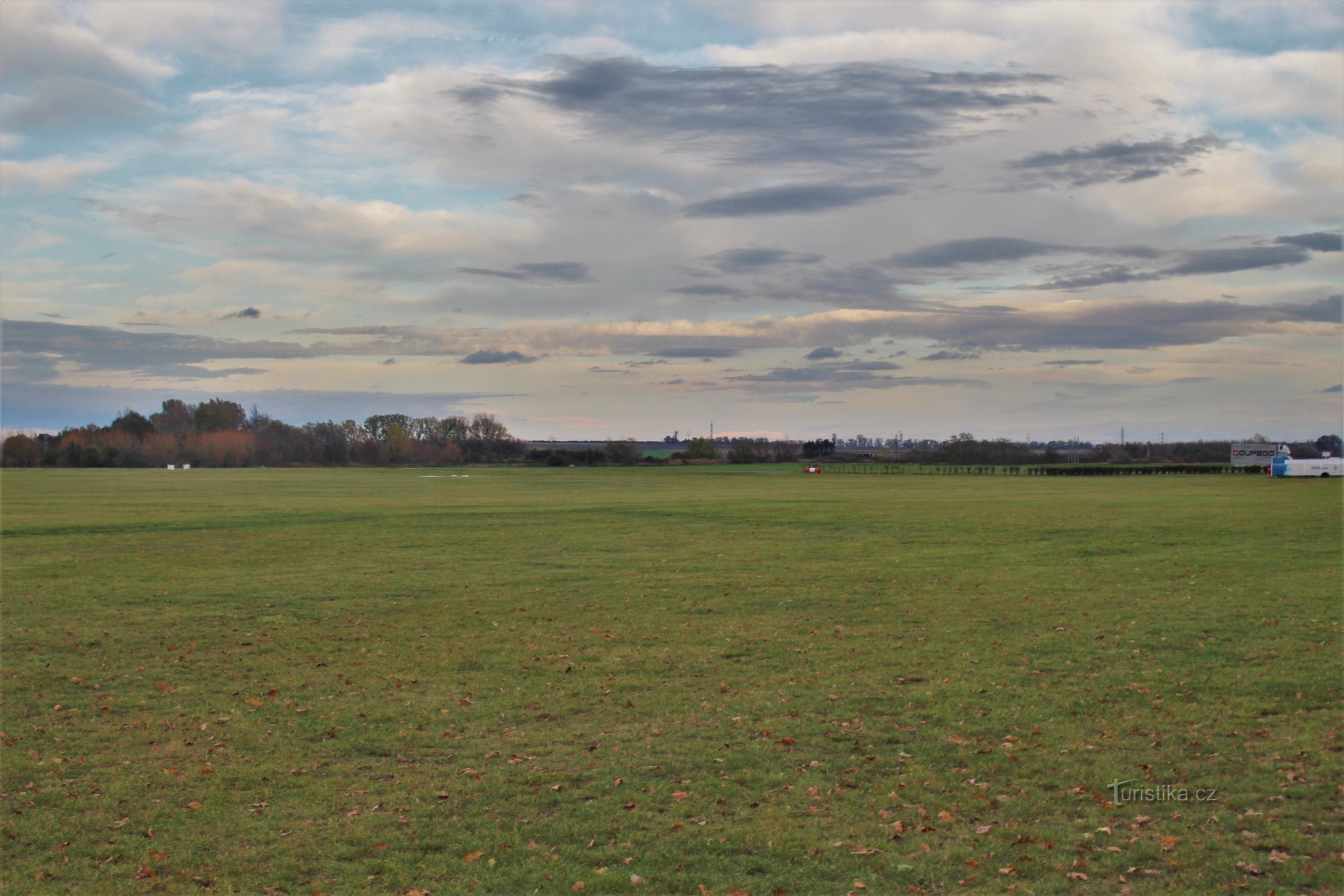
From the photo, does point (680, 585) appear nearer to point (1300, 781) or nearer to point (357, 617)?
point (357, 617)

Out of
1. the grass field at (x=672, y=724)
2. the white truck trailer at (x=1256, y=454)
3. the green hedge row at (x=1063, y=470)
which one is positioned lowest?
the grass field at (x=672, y=724)

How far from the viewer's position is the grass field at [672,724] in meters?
7.98

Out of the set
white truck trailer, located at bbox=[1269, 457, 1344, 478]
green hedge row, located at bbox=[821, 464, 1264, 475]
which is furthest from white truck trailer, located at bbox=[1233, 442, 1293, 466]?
white truck trailer, located at bbox=[1269, 457, 1344, 478]

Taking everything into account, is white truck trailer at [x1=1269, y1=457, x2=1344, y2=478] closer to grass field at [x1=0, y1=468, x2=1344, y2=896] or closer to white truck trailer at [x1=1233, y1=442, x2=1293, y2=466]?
white truck trailer at [x1=1233, y1=442, x2=1293, y2=466]

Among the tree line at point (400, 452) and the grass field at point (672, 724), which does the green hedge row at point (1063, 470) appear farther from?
the grass field at point (672, 724)

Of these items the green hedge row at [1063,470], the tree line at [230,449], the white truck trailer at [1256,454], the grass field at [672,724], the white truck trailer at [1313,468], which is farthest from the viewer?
the tree line at [230,449]

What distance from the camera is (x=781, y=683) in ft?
44.2

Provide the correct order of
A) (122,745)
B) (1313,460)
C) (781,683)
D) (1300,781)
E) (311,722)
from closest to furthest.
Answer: (1300,781) < (122,745) < (311,722) < (781,683) < (1313,460)

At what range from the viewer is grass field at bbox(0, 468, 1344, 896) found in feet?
26.2

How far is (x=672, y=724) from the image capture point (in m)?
11.6

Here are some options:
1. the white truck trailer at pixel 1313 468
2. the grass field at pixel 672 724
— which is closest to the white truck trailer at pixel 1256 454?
the white truck trailer at pixel 1313 468

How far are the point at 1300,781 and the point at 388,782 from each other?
9.46 m

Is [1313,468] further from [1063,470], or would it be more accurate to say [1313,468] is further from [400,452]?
[400,452]

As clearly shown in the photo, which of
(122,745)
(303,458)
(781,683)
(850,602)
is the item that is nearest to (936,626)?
(850,602)
